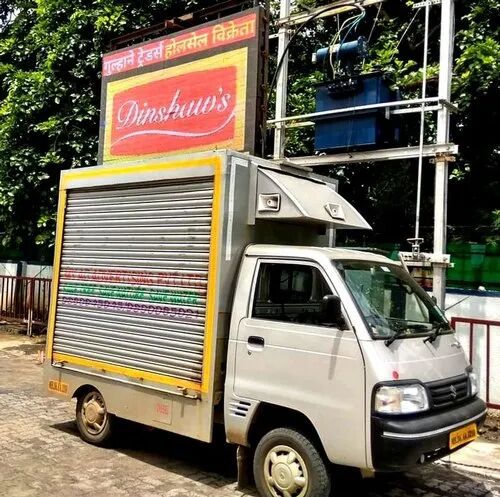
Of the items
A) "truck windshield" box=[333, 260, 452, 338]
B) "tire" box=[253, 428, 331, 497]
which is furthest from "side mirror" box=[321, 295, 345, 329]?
"tire" box=[253, 428, 331, 497]

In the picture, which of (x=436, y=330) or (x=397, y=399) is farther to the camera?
(x=436, y=330)

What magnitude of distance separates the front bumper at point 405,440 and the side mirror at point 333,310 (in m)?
0.69

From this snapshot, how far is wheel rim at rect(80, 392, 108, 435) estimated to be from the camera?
18.8 feet

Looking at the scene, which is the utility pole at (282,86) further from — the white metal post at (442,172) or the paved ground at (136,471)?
the paved ground at (136,471)

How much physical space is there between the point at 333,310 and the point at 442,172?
10.3ft

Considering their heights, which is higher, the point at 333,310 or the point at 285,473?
the point at 333,310

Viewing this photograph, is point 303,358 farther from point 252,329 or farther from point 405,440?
point 405,440

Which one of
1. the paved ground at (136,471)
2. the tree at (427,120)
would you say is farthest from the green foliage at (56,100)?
the paved ground at (136,471)

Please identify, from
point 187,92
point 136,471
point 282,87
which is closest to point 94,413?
point 136,471

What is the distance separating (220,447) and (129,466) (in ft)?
3.32

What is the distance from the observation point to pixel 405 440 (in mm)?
3754

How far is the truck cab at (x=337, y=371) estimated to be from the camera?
3887 mm

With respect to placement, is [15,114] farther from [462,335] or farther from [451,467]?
[451,467]

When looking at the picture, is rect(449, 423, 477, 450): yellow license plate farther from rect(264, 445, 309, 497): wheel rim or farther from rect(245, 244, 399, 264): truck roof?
rect(245, 244, 399, 264): truck roof
